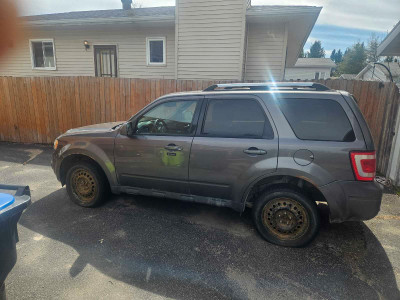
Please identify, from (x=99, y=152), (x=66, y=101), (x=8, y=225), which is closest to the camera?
(x=8, y=225)

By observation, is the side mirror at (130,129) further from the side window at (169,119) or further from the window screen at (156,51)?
the window screen at (156,51)

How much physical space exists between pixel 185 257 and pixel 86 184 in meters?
2.13

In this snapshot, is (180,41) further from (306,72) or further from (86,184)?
(306,72)

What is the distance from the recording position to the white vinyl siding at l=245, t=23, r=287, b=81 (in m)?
9.11

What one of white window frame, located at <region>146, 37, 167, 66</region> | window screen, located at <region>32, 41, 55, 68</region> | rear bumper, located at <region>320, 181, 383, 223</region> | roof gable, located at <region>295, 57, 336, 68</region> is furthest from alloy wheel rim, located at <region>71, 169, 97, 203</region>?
roof gable, located at <region>295, 57, 336, 68</region>

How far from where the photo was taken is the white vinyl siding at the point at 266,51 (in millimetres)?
9109

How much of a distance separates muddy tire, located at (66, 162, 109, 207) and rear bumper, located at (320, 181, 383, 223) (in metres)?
3.17

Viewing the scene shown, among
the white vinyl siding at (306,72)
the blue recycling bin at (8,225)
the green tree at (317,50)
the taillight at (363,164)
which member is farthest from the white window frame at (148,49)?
the green tree at (317,50)

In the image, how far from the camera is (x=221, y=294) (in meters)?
2.36

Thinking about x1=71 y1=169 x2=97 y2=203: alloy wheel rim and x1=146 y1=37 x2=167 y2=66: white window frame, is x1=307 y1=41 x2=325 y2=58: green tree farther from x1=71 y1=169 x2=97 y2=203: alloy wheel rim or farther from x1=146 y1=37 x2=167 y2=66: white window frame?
x1=71 y1=169 x2=97 y2=203: alloy wheel rim

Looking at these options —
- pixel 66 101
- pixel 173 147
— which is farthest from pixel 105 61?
pixel 173 147

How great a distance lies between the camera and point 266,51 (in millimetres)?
9352

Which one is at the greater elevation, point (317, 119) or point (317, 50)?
point (317, 50)

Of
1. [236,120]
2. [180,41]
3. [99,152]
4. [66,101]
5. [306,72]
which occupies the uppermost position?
[306,72]
